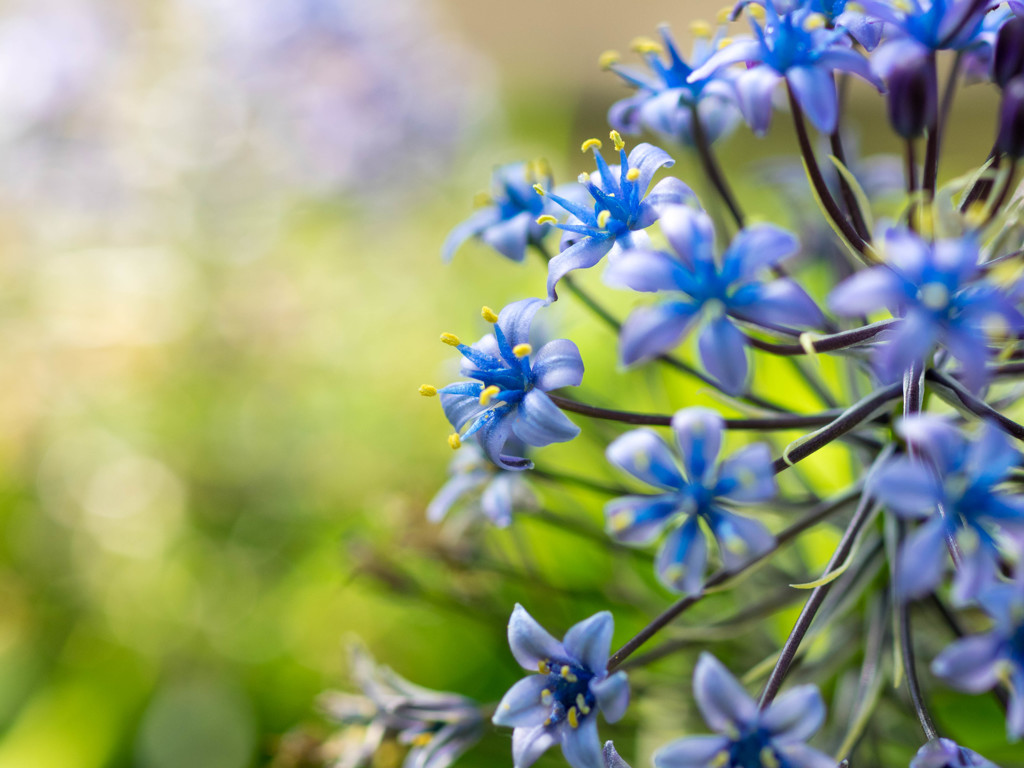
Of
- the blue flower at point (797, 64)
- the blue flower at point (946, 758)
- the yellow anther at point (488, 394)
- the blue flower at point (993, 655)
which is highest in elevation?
the blue flower at point (797, 64)

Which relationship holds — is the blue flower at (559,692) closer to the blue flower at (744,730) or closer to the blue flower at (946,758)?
the blue flower at (744,730)

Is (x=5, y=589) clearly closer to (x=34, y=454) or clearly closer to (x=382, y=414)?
(x=34, y=454)

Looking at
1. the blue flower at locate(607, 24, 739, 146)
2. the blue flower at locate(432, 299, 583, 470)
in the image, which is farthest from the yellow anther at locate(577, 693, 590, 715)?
the blue flower at locate(607, 24, 739, 146)

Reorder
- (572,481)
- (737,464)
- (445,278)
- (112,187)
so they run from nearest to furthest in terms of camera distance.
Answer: (737,464)
(572,481)
(112,187)
(445,278)

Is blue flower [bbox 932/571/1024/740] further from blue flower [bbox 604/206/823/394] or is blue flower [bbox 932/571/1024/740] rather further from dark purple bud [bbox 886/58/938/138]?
dark purple bud [bbox 886/58/938/138]

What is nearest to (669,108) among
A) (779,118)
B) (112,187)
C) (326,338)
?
(326,338)

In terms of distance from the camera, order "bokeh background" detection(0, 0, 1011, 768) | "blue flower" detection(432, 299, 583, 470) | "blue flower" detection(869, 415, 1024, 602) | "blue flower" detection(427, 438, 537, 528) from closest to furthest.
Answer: "blue flower" detection(869, 415, 1024, 602)
"blue flower" detection(432, 299, 583, 470)
"blue flower" detection(427, 438, 537, 528)
"bokeh background" detection(0, 0, 1011, 768)

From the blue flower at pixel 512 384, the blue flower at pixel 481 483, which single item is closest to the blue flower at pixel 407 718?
the blue flower at pixel 481 483
